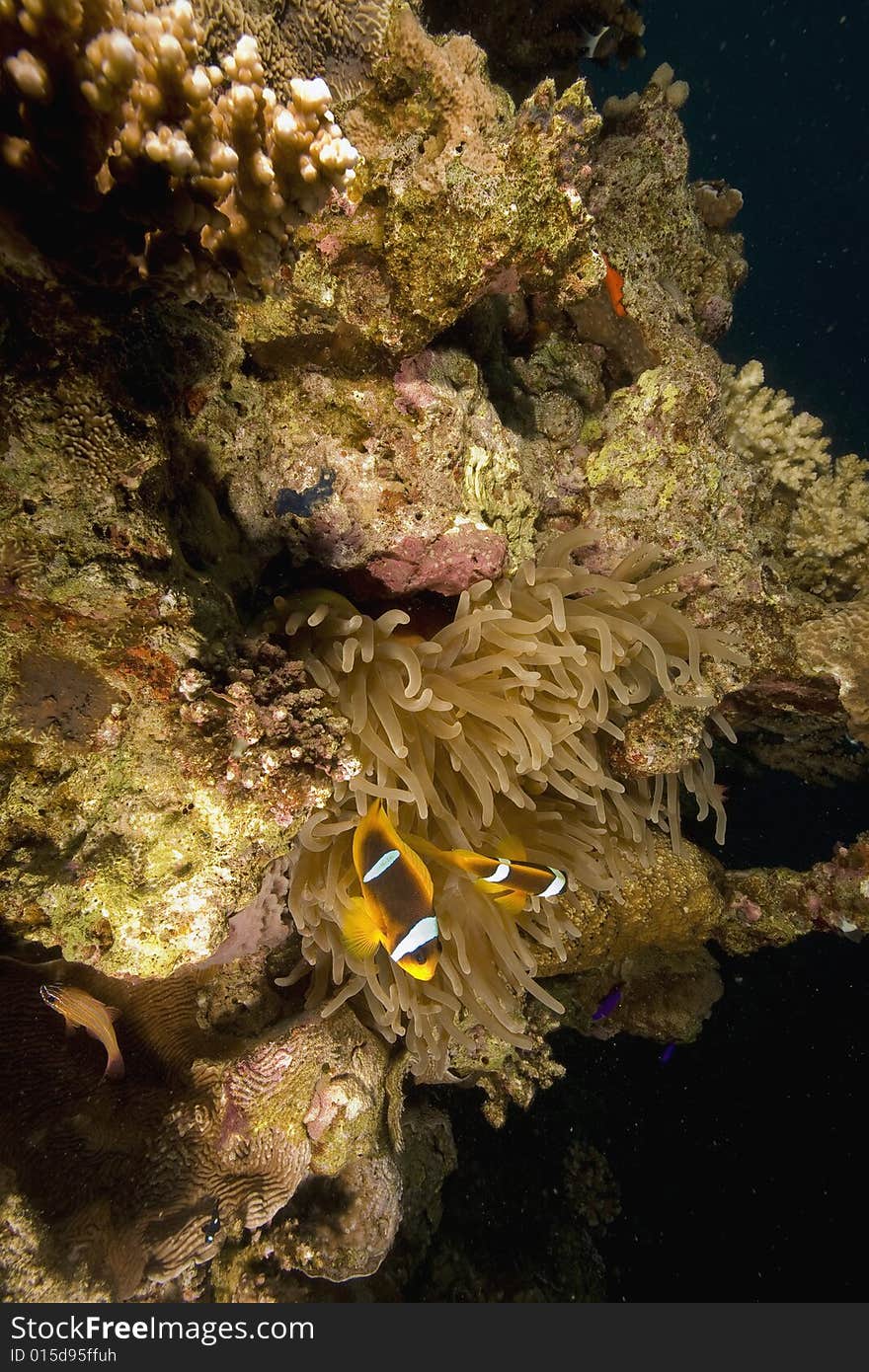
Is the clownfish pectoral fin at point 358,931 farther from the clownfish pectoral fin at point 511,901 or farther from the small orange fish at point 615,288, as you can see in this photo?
the small orange fish at point 615,288

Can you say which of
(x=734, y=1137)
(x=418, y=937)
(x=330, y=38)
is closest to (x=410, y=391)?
(x=330, y=38)

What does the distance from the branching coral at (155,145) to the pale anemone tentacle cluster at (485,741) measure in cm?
118

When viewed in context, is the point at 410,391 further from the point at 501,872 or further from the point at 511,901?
the point at 511,901

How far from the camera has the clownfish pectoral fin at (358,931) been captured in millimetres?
2799

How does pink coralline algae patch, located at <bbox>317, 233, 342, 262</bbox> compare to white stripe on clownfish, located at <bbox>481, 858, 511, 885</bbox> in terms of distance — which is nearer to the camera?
pink coralline algae patch, located at <bbox>317, 233, 342, 262</bbox>

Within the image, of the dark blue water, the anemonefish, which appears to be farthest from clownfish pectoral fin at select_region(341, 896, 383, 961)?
the dark blue water

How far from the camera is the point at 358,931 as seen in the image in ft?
9.30

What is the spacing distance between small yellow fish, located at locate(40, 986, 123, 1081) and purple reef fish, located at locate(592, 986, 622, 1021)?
3.28 m

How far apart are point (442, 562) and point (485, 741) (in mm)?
774

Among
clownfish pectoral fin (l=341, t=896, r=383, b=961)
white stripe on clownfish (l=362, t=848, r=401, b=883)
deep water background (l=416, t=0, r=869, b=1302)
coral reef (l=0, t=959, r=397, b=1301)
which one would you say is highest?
white stripe on clownfish (l=362, t=848, r=401, b=883)

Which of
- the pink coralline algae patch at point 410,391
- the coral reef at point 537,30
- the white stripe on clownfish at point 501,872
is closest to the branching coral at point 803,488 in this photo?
the coral reef at point 537,30

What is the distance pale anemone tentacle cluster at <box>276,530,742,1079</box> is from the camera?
8.70 feet

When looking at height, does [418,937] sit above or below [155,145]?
below

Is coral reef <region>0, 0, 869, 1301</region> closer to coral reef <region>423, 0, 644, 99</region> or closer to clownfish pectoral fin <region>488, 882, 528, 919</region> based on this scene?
coral reef <region>423, 0, 644, 99</region>
